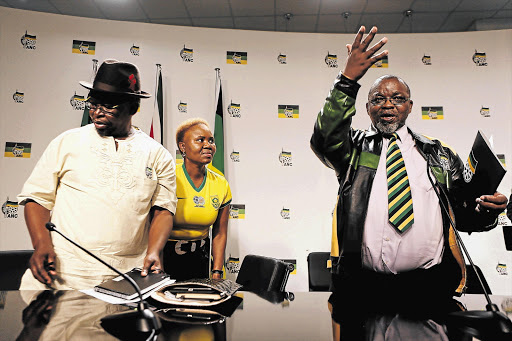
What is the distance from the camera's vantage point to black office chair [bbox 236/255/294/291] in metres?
1.91

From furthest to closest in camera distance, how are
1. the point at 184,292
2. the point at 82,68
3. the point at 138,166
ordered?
1. the point at 82,68
2. the point at 138,166
3. the point at 184,292

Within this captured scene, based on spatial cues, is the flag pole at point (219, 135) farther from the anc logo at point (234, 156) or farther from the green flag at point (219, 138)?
the anc logo at point (234, 156)

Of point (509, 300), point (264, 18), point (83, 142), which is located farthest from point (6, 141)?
point (509, 300)

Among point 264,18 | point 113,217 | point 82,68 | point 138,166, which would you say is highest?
point 264,18

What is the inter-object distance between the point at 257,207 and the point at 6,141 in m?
2.65

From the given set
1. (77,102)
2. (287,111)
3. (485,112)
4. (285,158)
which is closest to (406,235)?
(285,158)

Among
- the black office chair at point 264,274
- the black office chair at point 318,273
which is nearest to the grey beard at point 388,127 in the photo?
the black office chair at point 264,274

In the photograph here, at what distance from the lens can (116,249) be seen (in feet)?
4.71

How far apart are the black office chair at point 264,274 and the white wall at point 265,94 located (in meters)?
1.51

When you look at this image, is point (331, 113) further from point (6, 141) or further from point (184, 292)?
point (6, 141)

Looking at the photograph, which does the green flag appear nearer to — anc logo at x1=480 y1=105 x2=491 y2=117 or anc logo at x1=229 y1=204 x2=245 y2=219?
anc logo at x1=229 y1=204 x2=245 y2=219

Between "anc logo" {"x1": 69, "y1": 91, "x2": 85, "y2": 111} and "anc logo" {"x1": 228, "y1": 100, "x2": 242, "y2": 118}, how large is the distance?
61.8 inches

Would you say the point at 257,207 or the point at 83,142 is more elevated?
the point at 83,142

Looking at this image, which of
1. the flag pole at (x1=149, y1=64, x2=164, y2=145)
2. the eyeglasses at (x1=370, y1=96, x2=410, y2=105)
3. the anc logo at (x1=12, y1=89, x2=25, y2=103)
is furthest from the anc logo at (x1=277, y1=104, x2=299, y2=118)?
the anc logo at (x1=12, y1=89, x2=25, y2=103)
